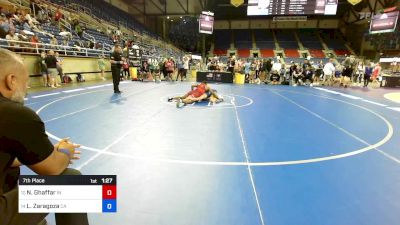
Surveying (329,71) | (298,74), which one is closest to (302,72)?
(298,74)

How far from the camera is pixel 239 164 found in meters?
3.78

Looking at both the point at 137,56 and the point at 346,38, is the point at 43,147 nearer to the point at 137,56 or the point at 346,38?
the point at 137,56

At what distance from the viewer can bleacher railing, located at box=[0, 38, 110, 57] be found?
10.9m

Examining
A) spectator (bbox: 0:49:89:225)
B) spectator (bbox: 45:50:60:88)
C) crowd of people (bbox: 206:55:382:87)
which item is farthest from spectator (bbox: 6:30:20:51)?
crowd of people (bbox: 206:55:382:87)

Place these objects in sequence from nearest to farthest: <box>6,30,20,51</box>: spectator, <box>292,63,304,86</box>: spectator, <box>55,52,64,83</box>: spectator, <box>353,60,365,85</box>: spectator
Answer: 1. <box>6,30,20,51</box>: spectator
2. <box>55,52,64,83</box>: spectator
3. <box>292,63,304,86</box>: spectator
4. <box>353,60,365,85</box>: spectator

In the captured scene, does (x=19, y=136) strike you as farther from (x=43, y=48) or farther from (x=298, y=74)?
(x=298, y=74)

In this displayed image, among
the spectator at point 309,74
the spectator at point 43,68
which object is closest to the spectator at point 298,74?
the spectator at point 309,74

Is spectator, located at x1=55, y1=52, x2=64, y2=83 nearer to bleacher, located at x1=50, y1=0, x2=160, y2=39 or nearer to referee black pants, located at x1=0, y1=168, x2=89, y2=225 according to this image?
bleacher, located at x1=50, y1=0, x2=160, y2=39

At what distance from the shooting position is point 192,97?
873 cm
